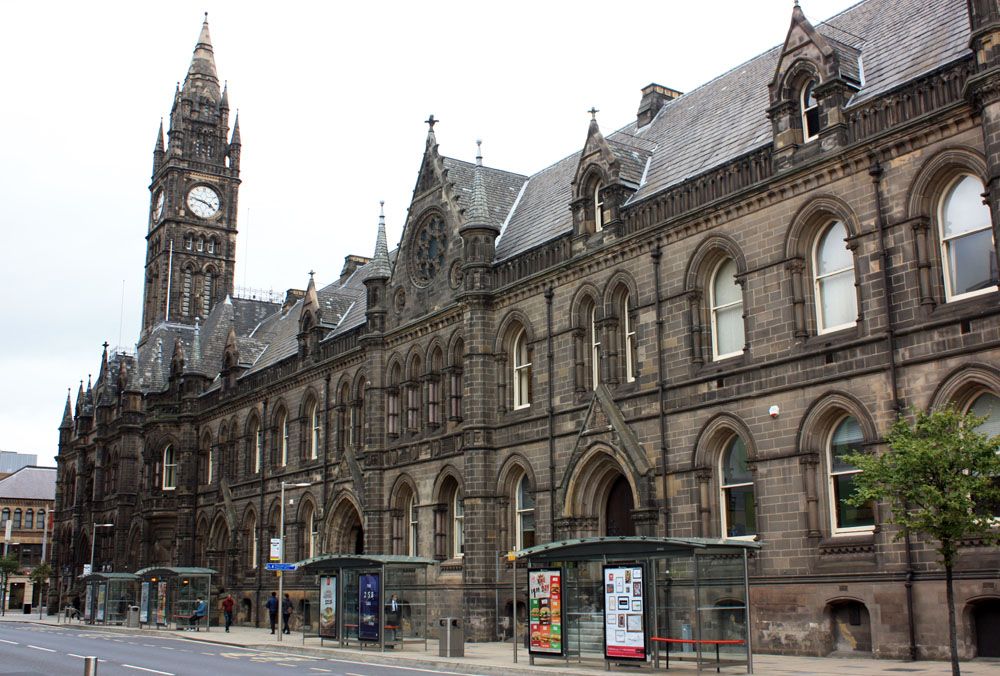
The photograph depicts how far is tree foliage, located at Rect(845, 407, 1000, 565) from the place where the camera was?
1672cm

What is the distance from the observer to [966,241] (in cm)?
2183

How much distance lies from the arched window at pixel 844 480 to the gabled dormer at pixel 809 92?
6.28 metres

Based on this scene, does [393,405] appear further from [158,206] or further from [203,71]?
[203,71]

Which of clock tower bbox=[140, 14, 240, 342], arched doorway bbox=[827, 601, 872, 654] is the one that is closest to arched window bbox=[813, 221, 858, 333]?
arched doorway bbox=[827, 601, 872, 654]

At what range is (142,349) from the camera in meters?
71.1

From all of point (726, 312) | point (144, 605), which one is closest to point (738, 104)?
point (726, 312)

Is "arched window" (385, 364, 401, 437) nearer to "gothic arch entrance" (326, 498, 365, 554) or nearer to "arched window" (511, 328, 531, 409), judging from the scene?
"gothic arch entrance" (326, 498, 365, 554)

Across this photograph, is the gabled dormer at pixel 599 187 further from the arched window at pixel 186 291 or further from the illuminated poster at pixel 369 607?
the arched window at pixel 186 291

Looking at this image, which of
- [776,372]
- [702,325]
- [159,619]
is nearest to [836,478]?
[776,372]

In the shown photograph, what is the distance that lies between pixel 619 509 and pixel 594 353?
4.45 m

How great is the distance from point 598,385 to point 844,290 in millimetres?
8110

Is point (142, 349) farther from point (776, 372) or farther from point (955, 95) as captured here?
point (955, 95)

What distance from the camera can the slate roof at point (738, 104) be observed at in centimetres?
2464

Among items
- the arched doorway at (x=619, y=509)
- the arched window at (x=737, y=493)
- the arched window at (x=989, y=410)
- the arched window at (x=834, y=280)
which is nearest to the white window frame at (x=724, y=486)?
the arched window at (x=737, y=493)
